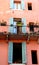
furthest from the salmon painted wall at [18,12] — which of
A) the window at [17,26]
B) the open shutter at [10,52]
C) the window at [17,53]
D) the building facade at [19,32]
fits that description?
the open shutter at [10,52]

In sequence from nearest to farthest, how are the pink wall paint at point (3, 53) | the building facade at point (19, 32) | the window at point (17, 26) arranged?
the pink wall paint at point (3, 53) < the building facade at point (19, 32) < the window at point (17, 26)

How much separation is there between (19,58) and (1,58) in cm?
187

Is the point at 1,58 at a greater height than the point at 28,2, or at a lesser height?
lesser

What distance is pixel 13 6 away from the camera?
A: 23203 millimetres

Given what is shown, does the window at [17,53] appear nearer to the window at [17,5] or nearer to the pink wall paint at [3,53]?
the pink wall paint at [3,53]

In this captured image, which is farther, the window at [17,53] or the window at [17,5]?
the window at [17,5]

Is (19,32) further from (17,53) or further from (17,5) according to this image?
(17,5)

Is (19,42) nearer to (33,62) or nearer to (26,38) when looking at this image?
(26,38)

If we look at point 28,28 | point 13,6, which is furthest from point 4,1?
point 28,28

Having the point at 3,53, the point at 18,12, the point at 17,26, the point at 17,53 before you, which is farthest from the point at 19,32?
the point at 3,53

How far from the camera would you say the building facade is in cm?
2053

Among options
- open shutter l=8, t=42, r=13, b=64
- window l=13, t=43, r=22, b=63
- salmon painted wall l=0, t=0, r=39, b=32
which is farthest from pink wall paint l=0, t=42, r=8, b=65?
salmon painted wall l=0, t=0, r=39, b=32

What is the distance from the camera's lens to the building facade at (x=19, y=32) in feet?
67.4

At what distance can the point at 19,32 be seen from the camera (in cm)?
2152
